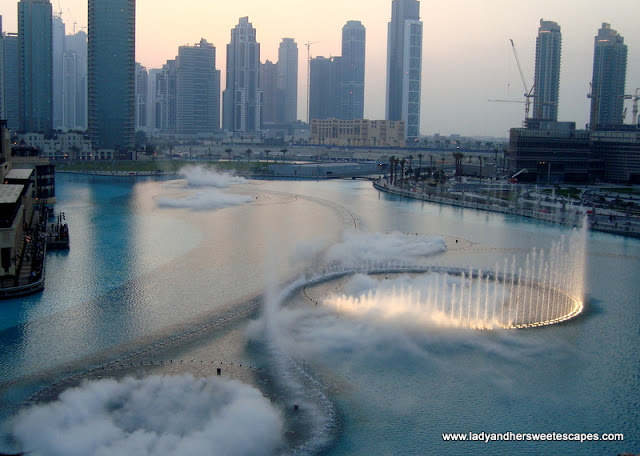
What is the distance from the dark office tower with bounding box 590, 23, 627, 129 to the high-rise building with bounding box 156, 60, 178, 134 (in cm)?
4479

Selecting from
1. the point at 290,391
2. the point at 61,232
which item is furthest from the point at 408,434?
the point at 61,232

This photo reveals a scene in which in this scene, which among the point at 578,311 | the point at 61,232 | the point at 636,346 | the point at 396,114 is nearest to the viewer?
the point at 636,346

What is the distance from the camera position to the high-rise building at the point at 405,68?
94312 millimetres

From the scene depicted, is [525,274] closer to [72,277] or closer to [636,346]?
[636,346]

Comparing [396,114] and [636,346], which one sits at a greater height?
[396,114]

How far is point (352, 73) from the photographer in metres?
104

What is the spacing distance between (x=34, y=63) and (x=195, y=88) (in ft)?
93.3

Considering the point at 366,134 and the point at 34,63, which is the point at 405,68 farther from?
the point at 34,63

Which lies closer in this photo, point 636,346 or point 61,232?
point 636,346

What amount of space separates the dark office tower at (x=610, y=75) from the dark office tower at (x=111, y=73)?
44840 millimetres

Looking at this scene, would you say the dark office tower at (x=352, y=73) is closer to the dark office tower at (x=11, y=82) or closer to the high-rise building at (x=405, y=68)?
the high-rise building at (x=405, y=68)

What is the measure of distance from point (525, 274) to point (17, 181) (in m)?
10.1

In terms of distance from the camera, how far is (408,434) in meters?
6.39

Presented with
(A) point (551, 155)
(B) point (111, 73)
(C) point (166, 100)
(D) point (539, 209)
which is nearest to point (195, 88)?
(C) point (166, 100)
